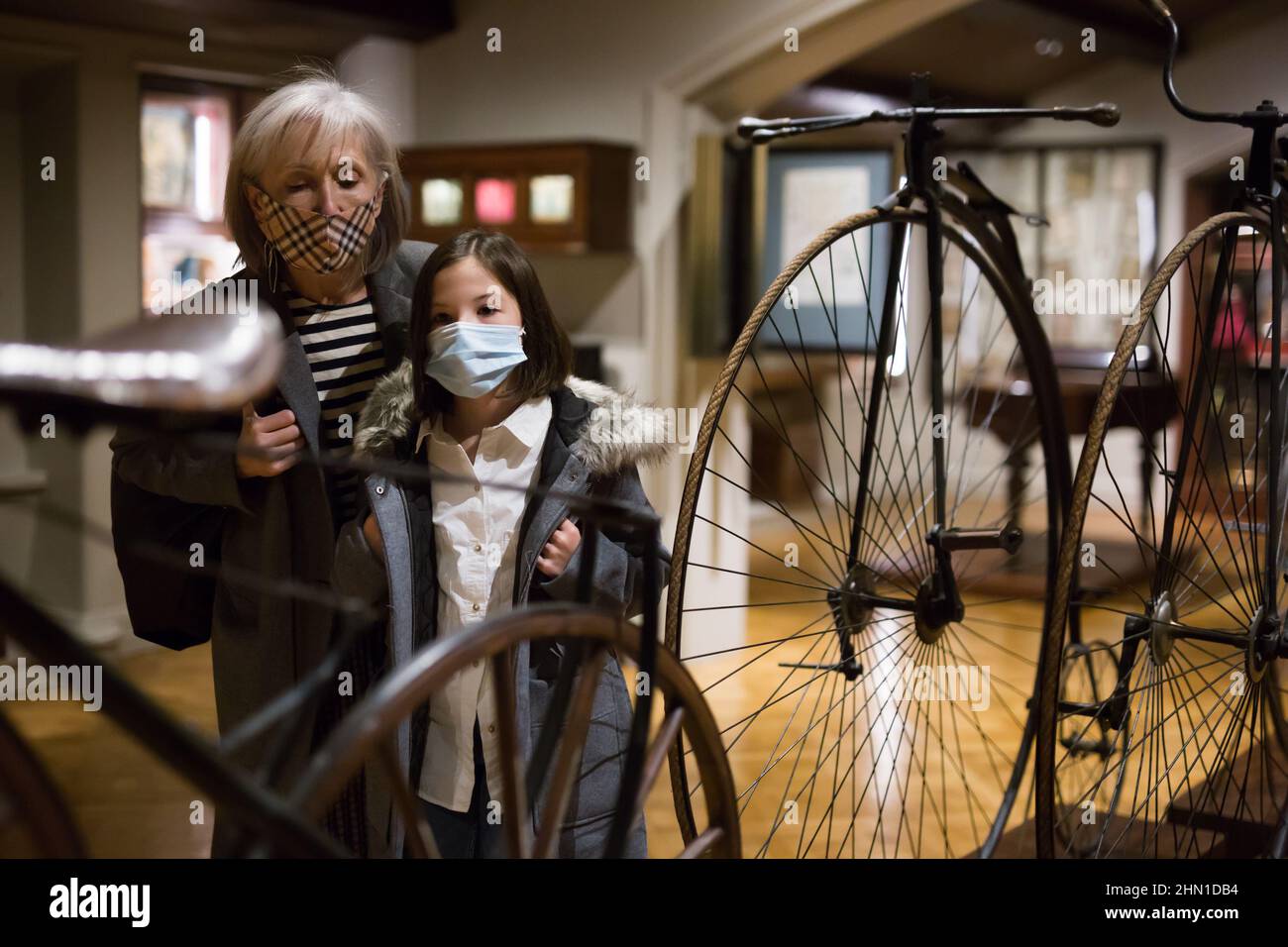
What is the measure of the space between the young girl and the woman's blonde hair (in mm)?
158

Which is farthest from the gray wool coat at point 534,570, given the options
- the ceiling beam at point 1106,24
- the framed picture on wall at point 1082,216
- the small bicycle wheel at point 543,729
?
the framed picture on wall at point 1082,216

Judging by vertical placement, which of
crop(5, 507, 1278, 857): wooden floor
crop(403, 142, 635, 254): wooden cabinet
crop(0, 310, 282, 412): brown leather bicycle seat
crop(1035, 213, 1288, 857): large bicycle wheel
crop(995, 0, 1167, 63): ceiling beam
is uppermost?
crop(995, 0, 1167, 63): ceiling beam

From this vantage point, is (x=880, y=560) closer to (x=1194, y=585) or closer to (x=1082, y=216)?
(x=1082, y=216)

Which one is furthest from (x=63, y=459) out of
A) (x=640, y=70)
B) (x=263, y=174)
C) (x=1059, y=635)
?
(x=1059, y=635)

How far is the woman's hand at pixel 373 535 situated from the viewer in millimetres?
1707

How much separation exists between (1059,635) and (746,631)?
3.85 metres

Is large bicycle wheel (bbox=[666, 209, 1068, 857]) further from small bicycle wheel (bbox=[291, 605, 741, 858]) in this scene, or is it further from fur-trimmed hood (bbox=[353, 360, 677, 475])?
small bicycle wheel (bbox=[291, 605, 741, 858])

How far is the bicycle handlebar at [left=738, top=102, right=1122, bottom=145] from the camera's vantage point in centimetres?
212

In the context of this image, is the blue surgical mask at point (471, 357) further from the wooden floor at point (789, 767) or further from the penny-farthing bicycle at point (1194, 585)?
the wooden floor at point (789, 767)

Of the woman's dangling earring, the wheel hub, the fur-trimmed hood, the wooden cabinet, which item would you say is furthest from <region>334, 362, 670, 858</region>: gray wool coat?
the wooden cabinet

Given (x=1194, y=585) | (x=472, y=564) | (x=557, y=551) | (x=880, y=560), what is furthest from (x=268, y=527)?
(x=880, y=560)

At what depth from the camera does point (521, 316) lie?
1759mm

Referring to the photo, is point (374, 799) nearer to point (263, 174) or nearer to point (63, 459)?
point (263, 174)
